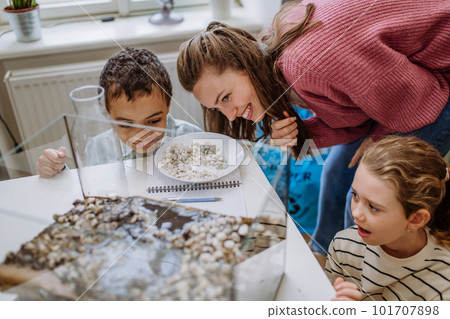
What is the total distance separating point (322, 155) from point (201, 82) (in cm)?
46

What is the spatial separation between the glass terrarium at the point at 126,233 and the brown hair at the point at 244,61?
126mm

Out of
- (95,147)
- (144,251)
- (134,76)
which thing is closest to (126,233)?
(144,251)

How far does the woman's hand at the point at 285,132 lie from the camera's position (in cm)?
71

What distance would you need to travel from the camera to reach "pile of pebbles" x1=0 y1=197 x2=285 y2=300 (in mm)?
441

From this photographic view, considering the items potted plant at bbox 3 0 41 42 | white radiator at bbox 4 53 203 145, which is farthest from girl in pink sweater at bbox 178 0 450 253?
potted plant at bbox 3 0 41 42

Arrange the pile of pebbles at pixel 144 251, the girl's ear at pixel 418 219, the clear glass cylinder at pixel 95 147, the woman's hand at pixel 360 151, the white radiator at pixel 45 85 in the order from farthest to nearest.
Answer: the white radiator at pixel 45 85, the woman's hand at pixel 360 151, the girl's ear at pixel 418 219, the clear glass cylinder at pixel 95 147, the pile of pebbles at pixel 144 251

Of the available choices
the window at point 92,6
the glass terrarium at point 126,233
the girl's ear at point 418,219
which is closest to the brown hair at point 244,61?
the glass terrarium at point 126,233

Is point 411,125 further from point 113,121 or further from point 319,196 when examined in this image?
point 113,121

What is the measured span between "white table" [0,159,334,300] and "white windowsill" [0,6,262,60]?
0.47 meters

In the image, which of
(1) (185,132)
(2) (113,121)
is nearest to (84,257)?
(2) (113,121)

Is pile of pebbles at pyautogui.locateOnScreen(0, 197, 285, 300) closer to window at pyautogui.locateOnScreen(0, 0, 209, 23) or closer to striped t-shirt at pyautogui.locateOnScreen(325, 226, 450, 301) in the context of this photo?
striped t-shirt at pyautogui.locateOnScreen(325, 226, 450, 301)

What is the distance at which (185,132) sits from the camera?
2.63 feet

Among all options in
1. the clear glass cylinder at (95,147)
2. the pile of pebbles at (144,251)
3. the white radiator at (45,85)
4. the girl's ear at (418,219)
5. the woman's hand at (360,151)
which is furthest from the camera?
the white radiator at (45,85)

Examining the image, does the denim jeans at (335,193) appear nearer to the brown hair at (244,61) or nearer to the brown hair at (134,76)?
the brown hair at (244,61)
